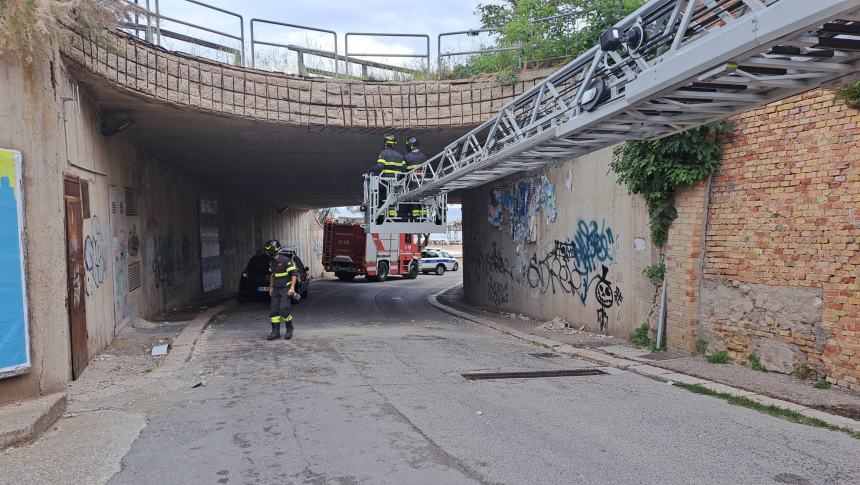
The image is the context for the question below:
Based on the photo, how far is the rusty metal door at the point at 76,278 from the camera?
7086 mm

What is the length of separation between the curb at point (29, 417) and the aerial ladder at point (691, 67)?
5.79 meters

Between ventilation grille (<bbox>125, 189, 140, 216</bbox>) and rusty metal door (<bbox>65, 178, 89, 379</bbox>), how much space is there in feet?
13.2

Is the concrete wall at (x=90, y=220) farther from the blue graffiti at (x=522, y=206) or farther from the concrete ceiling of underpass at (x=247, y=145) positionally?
the blue graffiti at (x=522, y=206)

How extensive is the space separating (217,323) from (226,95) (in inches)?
204

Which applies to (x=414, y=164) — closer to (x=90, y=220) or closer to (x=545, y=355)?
(x=545, y=355)

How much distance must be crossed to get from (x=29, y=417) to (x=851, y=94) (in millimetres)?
8984

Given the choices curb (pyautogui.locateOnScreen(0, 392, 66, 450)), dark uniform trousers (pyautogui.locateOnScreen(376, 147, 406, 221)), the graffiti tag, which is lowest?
curb (pyautogui.locateOnScreen(0, 392, 66, 450))

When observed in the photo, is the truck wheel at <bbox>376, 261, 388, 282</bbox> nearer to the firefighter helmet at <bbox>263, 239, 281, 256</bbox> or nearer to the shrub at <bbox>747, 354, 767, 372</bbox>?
the firefighter helmet at <bbox>263, 239, 281, 256</bbox>

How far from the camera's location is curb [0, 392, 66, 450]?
5.04 meters

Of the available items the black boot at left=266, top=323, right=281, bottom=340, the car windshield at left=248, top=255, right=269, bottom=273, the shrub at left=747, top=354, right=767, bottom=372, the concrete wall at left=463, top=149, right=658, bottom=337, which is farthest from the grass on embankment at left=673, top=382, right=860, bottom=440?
the car windshield at left=248, top=255, right=269, bottom=273

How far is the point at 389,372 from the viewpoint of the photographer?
26.1ft

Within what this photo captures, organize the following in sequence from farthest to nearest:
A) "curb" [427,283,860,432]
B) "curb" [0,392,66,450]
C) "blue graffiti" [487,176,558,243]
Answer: "blue graffiti" [487,176,558,243], "curb" [427,283,860,432], "curb" [0,392,66,450]

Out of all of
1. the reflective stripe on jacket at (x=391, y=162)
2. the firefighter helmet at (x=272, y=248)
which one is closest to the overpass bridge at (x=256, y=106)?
the reflective stripe on jacket at (x=391, y=162)

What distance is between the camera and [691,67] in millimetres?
4520
